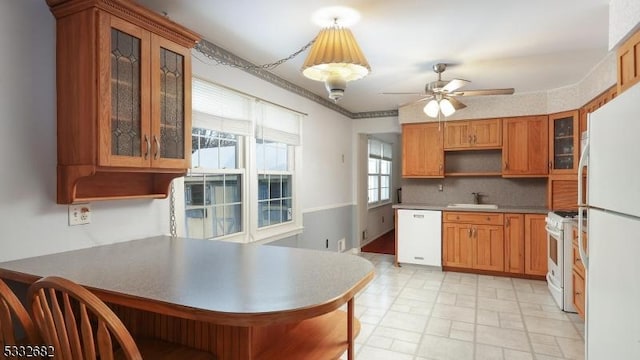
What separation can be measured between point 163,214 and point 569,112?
4608mm

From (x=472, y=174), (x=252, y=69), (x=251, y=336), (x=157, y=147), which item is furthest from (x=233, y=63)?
(x=472, y=174)

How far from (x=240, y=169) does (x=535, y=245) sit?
12.0 ft

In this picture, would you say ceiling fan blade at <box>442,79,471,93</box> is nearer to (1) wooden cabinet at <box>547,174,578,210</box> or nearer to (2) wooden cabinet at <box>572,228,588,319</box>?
(2) wooden cabinet at <box>572,228,588,319</box>

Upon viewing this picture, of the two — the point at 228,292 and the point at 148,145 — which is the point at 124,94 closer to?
the point at 148,145

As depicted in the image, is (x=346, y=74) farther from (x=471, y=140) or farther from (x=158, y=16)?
(x=471, y=140)

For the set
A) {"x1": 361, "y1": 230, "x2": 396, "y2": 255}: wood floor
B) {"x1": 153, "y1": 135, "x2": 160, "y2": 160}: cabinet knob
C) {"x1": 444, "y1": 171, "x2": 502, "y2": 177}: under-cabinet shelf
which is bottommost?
{"x1": 361, "y1": 230, "x2": 396, "y2": 255}: wood floor

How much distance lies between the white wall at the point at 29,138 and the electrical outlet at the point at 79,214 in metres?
0.03

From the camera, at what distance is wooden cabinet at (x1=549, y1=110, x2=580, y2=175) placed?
4.10m

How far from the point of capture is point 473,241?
4570 mm

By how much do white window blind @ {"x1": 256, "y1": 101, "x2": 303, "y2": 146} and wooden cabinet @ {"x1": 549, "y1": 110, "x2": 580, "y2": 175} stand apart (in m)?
3.21

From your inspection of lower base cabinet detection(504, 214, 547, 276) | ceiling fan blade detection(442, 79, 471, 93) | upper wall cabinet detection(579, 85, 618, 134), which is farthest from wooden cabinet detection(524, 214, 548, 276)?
ceiling fan blade detection(442, 79, 471, 93)

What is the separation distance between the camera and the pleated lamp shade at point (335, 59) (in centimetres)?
198

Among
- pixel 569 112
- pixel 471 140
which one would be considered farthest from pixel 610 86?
pixel 471 140

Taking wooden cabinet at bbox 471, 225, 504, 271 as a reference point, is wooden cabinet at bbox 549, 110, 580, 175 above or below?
above
